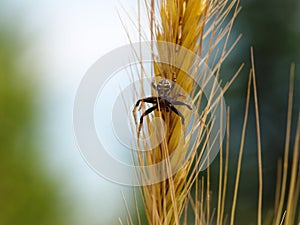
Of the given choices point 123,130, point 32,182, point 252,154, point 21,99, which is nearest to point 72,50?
point 21,99

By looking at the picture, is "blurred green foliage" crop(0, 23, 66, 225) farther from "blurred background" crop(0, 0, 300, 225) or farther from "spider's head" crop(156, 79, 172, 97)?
"spider's head" crop(156, 79, 172, 97)

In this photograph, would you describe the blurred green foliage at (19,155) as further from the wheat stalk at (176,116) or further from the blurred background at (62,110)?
the wheat stalk at (176,116)

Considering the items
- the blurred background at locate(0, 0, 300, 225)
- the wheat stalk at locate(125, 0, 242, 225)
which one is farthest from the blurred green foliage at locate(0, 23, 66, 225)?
the wheat stalk at locate(125, 0, 242, 225)

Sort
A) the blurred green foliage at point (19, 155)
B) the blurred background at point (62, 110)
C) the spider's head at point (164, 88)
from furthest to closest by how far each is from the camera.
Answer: the blurred green foliage at point (19, 155), the blurred background at point (62, 110), the spider's head at point (164, 88)

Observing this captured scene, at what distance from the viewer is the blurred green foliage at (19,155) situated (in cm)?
254

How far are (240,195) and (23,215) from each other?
44.3 inches

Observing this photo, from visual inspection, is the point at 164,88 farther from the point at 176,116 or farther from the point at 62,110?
the point at 62,110

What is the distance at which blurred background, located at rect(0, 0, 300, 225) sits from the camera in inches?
93.9

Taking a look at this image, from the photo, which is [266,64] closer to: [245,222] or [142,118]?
[245,222]

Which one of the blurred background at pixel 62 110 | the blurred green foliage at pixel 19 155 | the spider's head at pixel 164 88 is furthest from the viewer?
the blurred green foliage at pixel 19 155

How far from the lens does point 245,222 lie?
2736mm

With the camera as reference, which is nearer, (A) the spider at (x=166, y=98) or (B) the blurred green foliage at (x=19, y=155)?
(A) the spider at (x=166, y=98)

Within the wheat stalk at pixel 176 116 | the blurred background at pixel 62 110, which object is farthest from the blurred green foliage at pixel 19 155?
the wheat stalk at pixel 176 116

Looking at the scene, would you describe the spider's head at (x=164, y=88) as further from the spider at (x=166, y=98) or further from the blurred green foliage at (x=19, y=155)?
the blurred green foliage at (x=19, y=155)
